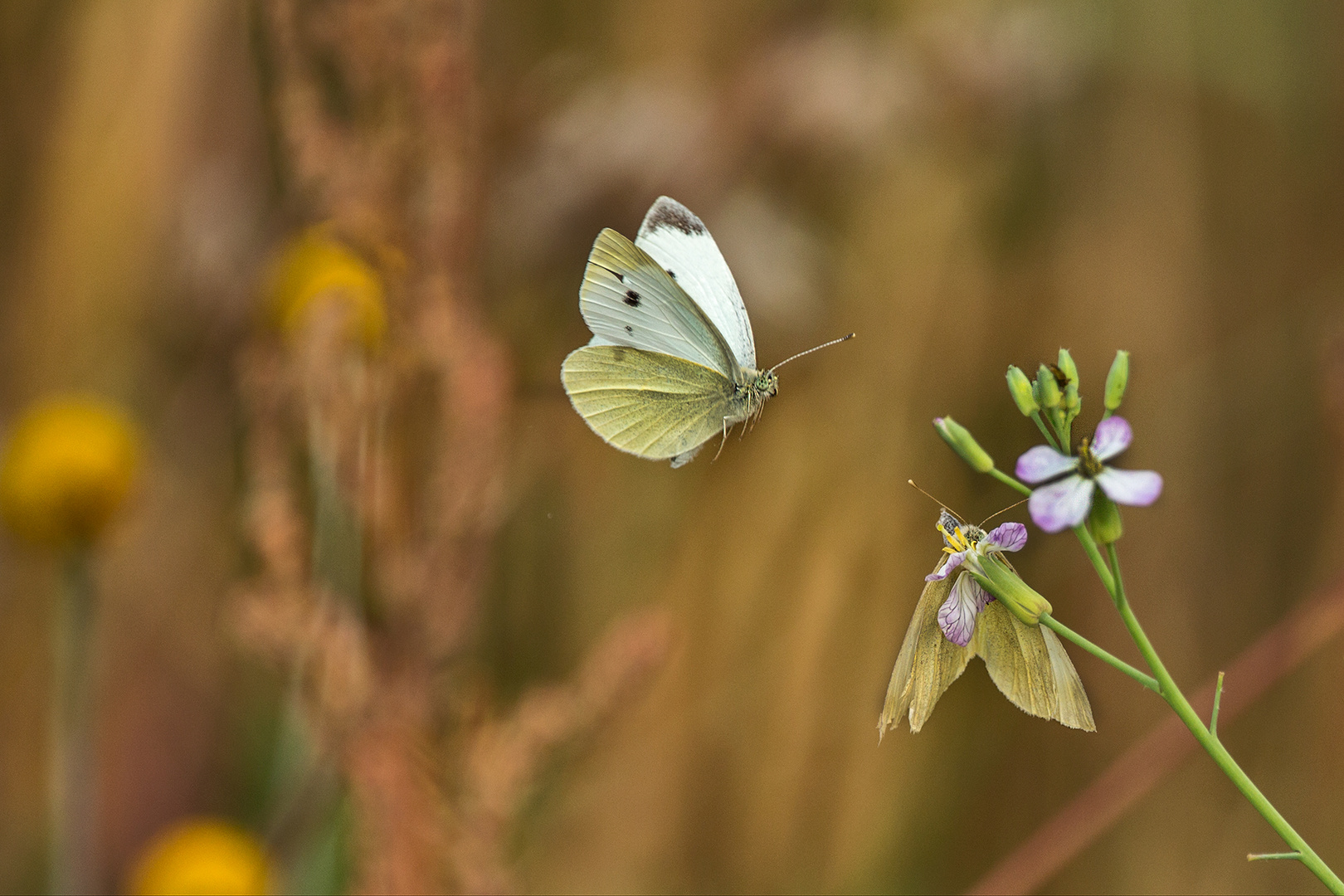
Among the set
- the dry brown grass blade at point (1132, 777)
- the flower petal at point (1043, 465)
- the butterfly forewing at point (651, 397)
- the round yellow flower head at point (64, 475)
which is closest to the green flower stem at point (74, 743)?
the round yellow flower head at point (64, 475)

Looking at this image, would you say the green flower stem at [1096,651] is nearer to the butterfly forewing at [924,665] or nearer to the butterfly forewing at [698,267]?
the butterfly forewing at [924,665]

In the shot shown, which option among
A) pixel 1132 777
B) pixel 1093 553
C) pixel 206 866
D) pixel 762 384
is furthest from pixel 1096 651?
pixel 206 866

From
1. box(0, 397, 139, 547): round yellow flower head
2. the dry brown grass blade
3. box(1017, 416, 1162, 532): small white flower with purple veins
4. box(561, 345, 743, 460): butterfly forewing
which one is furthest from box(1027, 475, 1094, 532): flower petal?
box(0, 397, 139, 547): round yellow flower head

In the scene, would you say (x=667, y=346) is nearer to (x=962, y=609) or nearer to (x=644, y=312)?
(x=644, y=312)

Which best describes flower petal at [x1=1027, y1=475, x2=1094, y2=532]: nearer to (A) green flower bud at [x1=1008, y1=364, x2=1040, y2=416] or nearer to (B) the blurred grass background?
(A) green flower bud at [x1=1008, y1=364, x2=1040, y2=416]

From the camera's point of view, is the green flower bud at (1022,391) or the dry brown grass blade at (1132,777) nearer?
the green flower bud at (1022,391)

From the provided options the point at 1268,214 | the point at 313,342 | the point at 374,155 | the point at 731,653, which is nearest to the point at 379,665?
the point at 313,342

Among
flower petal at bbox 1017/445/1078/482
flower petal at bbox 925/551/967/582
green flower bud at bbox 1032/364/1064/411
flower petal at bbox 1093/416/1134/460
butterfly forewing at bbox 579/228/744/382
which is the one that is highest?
butterfly forewing at bbox 579/228/744/382
